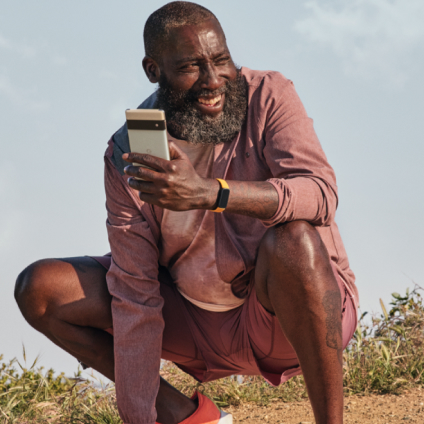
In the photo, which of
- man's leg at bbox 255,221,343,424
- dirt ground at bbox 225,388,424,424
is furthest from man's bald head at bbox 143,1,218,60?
dirt ground at bbox 225,388,424,424

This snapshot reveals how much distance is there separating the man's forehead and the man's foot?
67.0 inches

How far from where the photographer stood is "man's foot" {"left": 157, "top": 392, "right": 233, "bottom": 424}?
3035 millimetres

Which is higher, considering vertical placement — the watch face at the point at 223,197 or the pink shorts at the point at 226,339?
the watch face at the point at 223,197

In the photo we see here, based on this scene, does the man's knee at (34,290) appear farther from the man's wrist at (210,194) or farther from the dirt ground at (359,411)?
the dirt ground at (359,411)

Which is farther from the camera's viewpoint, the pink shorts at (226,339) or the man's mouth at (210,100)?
the man's mouth at (210,100)

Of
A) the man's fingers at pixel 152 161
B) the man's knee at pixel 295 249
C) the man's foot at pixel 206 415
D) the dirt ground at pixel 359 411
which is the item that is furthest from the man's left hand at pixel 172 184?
the dirt ground at pixel 359 411

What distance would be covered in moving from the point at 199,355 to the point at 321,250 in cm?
108

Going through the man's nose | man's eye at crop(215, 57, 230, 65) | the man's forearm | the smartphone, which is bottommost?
the man's forearm

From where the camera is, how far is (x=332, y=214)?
8.20 feet

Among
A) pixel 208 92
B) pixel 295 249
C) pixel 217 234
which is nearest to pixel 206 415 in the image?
pixel 217 234

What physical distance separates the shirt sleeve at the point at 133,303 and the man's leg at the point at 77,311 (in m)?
0.12

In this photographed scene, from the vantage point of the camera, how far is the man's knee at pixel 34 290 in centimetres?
289

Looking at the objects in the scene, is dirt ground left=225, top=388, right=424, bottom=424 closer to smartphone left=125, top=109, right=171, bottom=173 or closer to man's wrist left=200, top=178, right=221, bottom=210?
man's wrist left=200, top=178, right=221, bottom=210

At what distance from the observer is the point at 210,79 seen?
9.36 ft
